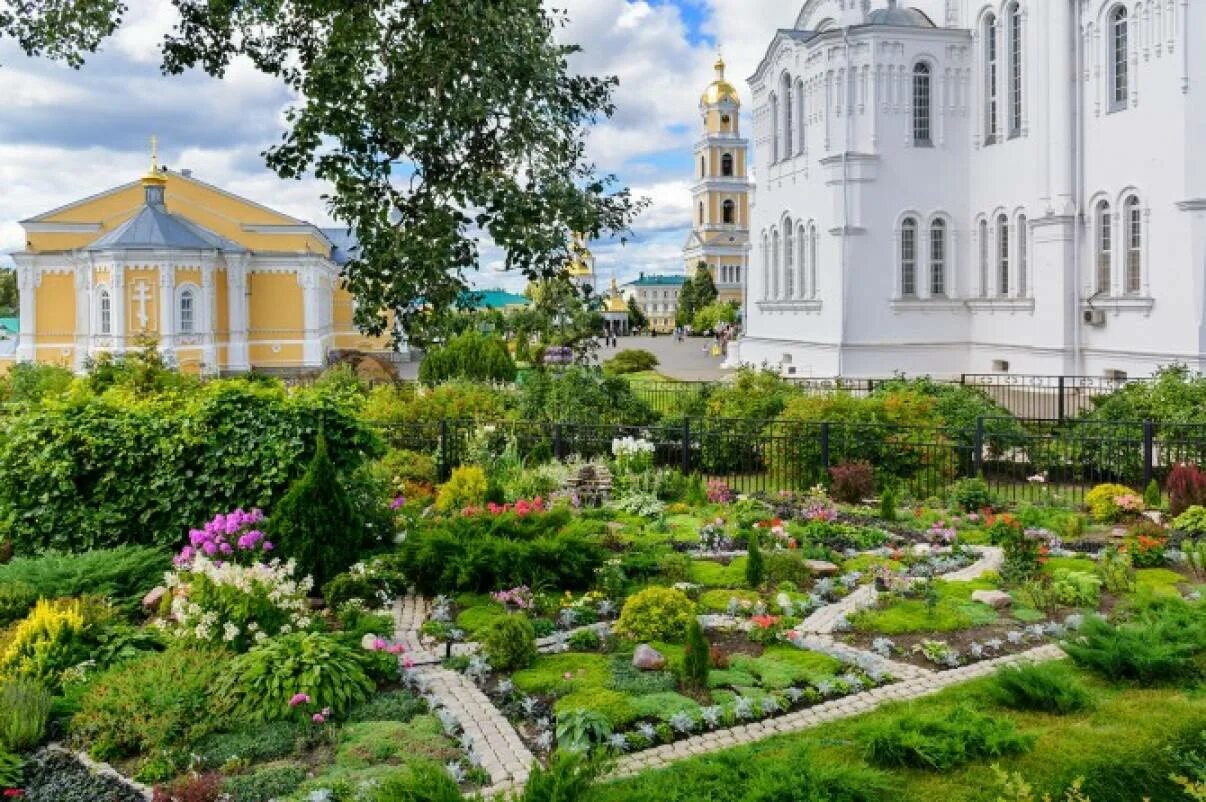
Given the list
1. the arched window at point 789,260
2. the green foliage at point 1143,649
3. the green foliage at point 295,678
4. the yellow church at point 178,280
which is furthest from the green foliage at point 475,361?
the green foliage at point 1143,649

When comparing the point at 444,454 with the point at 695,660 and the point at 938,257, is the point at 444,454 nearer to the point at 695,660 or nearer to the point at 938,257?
the point at 695,660

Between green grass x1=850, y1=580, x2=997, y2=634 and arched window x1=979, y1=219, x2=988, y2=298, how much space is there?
2065 centimetres

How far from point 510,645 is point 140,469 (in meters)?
4.76

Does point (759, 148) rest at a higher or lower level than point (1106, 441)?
higher

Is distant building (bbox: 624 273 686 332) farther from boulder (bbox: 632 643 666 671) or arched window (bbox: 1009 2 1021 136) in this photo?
boulder (bbox: 632 643 666 671)

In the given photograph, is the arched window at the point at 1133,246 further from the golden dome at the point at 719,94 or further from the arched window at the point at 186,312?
the golden dome at the point at 719,94

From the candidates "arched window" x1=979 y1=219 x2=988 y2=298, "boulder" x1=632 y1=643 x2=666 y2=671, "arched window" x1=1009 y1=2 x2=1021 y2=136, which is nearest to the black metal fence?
"boulder" x1=632 y1=643 x2=666 y2=671

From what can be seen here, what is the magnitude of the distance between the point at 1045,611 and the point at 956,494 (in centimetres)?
430

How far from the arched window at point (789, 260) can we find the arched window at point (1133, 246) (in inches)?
383

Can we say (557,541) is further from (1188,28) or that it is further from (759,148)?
(759,148)

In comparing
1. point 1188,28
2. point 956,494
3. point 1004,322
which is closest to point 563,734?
point 956,494

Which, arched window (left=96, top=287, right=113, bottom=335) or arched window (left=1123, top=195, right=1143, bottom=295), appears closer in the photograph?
arched window (left=1123, top=195, right=1143, bottom=295)

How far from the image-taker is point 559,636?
7.41 m

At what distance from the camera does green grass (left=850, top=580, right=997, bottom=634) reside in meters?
7.56
